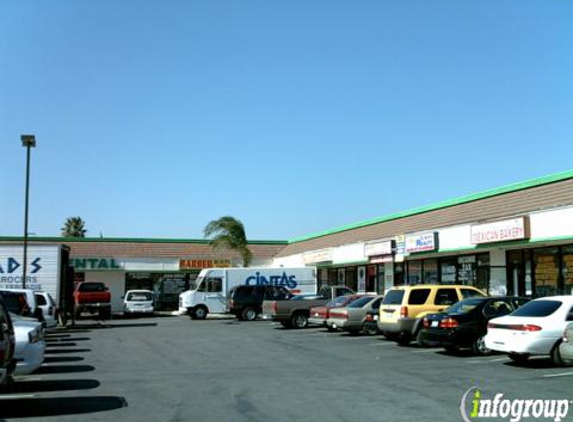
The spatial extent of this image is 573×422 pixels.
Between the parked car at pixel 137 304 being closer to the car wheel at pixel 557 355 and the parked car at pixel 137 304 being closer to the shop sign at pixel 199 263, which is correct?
the shop sign at pixel 199 263

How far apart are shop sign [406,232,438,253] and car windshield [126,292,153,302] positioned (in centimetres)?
1719

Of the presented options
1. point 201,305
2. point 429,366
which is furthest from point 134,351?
point 201,305

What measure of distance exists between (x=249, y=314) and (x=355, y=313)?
1200 cm

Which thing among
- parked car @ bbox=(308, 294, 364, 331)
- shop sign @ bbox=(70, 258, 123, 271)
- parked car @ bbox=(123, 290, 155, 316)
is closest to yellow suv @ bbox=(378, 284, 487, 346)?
parked car @ bbox=(308, 294, 364, 331)

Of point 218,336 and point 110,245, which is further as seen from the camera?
point 110,245

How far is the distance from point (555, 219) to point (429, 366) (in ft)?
30.9

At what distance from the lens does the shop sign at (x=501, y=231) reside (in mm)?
22703

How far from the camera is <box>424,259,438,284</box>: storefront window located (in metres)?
30.0

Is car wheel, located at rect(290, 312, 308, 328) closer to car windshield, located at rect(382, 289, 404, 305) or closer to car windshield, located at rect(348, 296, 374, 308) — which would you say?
car windshield, located at rect(348, 296, 374, 308)

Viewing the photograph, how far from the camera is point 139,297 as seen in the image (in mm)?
39906

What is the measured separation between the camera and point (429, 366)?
570 inches

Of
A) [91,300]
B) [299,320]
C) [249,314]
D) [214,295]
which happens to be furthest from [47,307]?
[214,295]

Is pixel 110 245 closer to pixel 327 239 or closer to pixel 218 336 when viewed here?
pixel 327 239

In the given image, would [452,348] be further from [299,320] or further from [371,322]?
[299,320]
